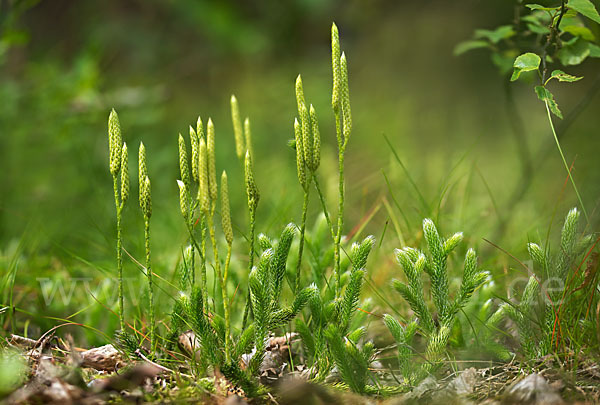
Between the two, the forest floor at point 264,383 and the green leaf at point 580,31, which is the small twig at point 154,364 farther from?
the green leaf at point 580,31

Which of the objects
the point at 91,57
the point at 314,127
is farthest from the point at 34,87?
the point at 314,127

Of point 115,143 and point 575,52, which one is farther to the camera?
point 575,52

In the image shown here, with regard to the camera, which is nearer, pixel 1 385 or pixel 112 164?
pixel 1 385

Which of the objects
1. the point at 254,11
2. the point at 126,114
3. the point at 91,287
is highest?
the point at 254,11

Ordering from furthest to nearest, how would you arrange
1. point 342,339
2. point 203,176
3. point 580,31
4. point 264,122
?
point 264,122 → point 580,31 → point 342,339 → point 203,176

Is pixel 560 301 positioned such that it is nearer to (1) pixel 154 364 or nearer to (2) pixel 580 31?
(2) pixel 580 31

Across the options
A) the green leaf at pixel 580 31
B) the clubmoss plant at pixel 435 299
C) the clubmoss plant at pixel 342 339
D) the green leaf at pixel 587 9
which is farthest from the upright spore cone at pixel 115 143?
the green leaf at pixel 580 31

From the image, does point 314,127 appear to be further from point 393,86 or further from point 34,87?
point 393,86

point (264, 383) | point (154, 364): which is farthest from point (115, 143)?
point (264, 383)
